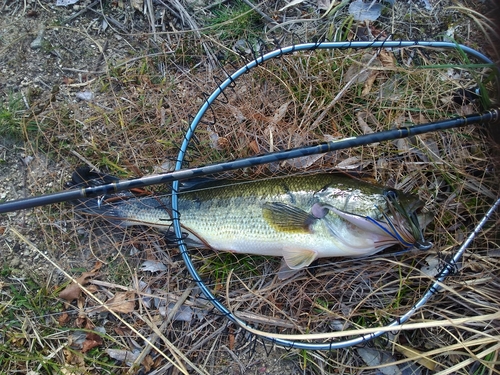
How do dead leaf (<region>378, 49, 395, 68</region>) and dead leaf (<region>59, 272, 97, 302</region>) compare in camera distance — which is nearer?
dead leaf (<region>59, 272, 97, 302</region>)

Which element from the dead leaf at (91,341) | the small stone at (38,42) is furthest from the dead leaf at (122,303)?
the small stone at (38,42)

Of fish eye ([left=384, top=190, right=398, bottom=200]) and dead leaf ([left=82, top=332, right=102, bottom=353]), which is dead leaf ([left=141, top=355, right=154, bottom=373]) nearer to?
dead leaf ([left=82, top=332, right=102, bottom=353])

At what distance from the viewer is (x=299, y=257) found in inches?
110

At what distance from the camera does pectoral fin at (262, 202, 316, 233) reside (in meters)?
2.75

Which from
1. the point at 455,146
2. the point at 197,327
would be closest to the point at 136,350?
the point at 197,327

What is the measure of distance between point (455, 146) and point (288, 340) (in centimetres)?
→ 185

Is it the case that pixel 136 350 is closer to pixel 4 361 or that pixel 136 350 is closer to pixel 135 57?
pixel 4 361

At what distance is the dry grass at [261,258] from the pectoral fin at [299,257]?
0.68 feet

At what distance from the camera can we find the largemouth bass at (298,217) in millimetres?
2707

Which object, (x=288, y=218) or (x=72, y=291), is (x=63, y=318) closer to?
(x=72, y=291)

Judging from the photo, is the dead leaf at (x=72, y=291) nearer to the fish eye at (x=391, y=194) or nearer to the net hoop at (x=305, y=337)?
the net hoop at (x=305, y=337)

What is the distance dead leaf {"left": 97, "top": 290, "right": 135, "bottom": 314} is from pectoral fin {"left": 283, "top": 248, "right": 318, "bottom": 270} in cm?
119

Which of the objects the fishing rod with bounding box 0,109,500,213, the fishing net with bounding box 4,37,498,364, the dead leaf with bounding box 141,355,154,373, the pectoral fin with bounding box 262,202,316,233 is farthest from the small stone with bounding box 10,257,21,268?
the pectoral fin with bounding box 262,202,316,233

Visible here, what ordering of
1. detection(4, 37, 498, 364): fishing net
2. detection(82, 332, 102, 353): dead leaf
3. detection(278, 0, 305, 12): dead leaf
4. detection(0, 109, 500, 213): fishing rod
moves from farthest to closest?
detection(278, 0, 305, 12): dead leaf < detection(82, 332, 102, 353): dead leaf < detection(4, 37, 498, 364): fishing net < detection(0, 109, 500, 213): fishing rod
